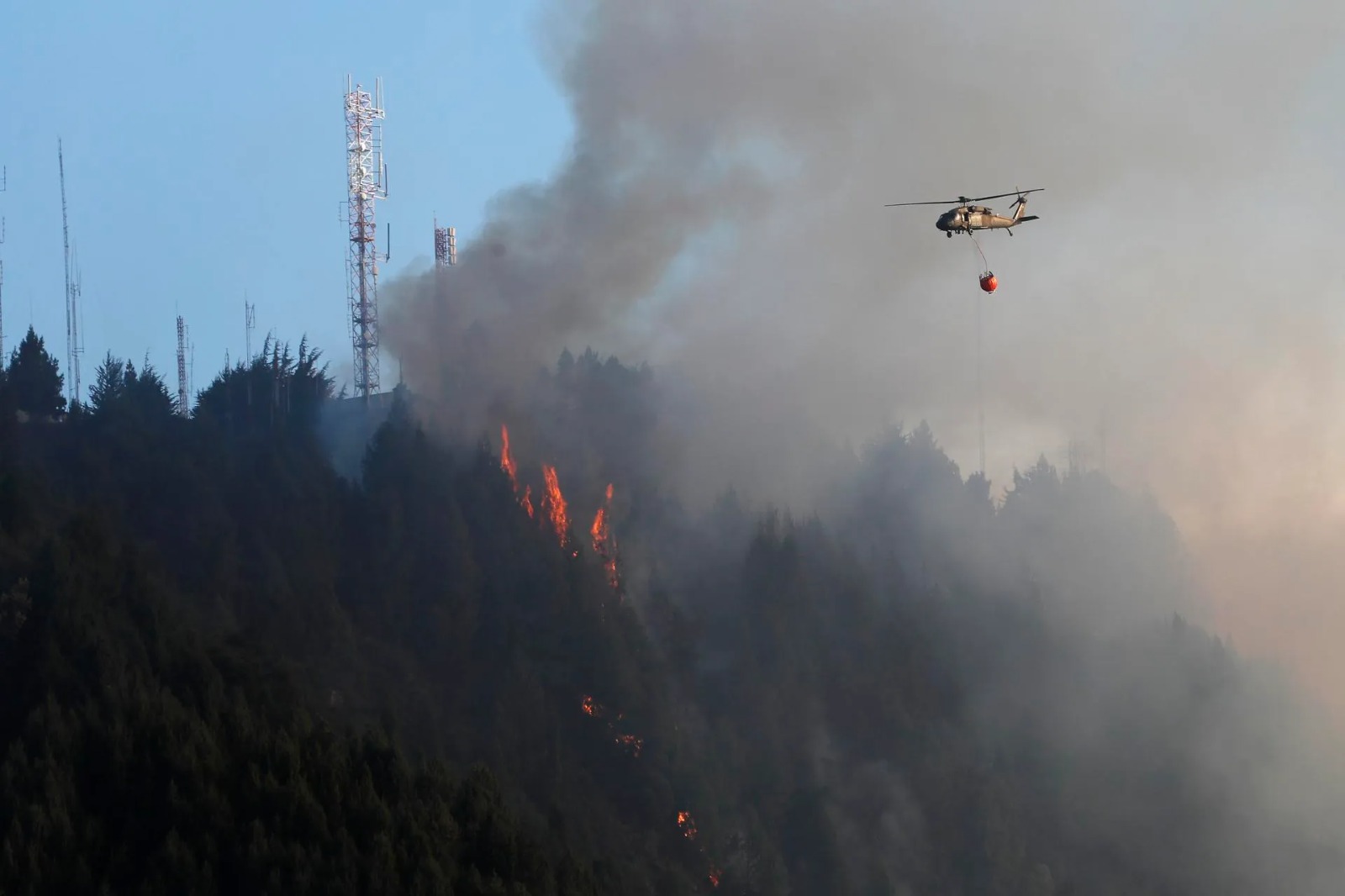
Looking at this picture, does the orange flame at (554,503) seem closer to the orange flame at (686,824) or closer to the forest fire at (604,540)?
the forest fire at (604,540)

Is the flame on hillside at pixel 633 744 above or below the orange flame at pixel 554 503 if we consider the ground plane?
below

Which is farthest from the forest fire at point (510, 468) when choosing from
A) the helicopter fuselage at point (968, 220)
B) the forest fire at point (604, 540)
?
the helicopter fuselage at point (968, 220)

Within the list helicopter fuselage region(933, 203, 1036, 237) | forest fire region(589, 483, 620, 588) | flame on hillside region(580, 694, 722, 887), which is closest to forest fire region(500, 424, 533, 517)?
forest fire region(589, 483, 620, 588)

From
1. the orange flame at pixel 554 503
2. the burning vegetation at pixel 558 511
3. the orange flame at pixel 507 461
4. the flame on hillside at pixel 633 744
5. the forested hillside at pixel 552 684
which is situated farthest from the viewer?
the orange flame at pixel 554 503

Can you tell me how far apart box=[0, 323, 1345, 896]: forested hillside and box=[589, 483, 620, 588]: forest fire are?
0.30 metres

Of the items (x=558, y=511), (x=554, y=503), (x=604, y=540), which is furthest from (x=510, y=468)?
(x=604, y=540)

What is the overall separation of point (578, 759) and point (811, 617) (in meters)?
29.5

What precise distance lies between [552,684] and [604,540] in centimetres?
1880

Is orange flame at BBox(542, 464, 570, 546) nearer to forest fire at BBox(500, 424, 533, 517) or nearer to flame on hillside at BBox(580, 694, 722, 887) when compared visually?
forest fire at BBox(500, 424, 533, 517)

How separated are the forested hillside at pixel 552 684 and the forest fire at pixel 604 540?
0.99 feet

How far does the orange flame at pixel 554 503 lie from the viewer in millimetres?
118688

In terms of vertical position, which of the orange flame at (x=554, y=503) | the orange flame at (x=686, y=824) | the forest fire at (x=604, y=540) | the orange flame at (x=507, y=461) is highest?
the orange flame at (x=507, y=461)

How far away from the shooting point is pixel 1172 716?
5448 inches

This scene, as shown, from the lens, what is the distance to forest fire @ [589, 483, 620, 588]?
120 m
